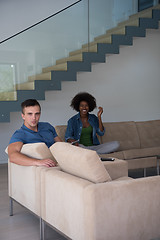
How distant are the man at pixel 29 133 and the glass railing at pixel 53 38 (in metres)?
2.17

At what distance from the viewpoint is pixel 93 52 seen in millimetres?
6270

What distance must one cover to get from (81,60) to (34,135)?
9.93 ft

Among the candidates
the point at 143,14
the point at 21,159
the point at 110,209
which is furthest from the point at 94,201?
the point at 143,14

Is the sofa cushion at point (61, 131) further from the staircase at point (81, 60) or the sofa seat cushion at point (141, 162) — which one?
the sofa seat cushion at point (141, 162)

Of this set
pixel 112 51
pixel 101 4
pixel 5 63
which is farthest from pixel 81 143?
pixel 101 4

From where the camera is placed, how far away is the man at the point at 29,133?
10.1 ft

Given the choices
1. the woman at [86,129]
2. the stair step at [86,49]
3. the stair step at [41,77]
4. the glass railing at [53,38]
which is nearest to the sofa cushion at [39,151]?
the woman at [86,129]

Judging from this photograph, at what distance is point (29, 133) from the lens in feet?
11.1

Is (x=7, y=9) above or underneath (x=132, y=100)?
above

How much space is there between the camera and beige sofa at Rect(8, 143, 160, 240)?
2.13 metres

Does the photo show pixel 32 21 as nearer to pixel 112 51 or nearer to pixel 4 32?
pixel 4 32

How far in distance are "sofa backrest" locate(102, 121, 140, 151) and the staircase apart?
3.83 ft

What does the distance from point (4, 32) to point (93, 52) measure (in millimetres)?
1710

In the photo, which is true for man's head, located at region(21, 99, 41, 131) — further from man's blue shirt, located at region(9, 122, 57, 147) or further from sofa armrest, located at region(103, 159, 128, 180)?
sofa armrest, located at region(103, 159, 128, 180)
